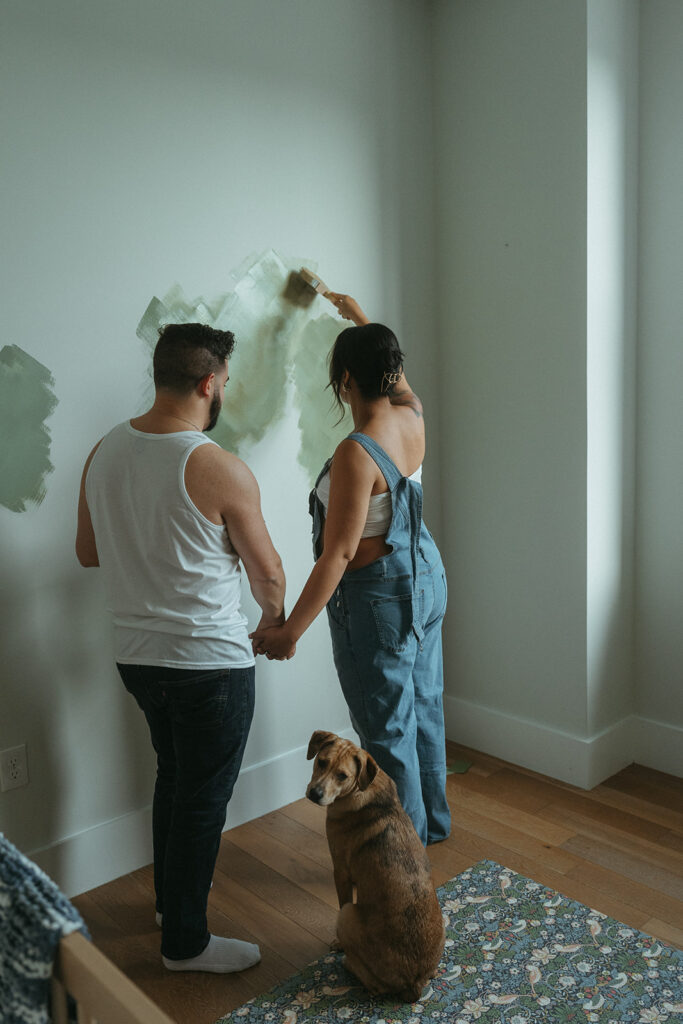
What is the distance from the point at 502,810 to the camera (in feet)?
8.51

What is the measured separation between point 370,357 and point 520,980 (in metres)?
1.46

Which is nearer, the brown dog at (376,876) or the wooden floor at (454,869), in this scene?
the brown dog at (376,876)

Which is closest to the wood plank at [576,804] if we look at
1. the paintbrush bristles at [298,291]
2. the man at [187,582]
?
the man at [187,582]

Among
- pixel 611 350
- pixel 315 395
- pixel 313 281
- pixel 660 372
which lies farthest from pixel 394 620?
pixel 660 372

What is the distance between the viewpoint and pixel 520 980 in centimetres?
185

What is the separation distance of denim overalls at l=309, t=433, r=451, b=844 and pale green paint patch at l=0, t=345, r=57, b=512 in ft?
2.28

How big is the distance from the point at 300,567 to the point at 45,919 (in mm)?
1786

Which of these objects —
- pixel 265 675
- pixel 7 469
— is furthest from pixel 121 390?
pixel 265 675

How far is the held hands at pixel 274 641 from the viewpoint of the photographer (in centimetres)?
200

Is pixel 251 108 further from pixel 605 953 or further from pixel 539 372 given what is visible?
pixel 605 953

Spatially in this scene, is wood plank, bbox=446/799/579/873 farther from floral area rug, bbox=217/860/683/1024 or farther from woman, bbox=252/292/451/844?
woman, bbox=252/292/451/844

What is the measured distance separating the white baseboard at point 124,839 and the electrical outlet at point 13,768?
19cm

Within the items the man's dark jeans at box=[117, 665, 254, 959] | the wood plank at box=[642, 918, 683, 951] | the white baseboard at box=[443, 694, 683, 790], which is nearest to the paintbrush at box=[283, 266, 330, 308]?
the man's dark jeans at box=[117, 665, 254, 959]

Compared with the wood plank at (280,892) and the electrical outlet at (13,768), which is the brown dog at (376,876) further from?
the electrical outlet at (13,768)
